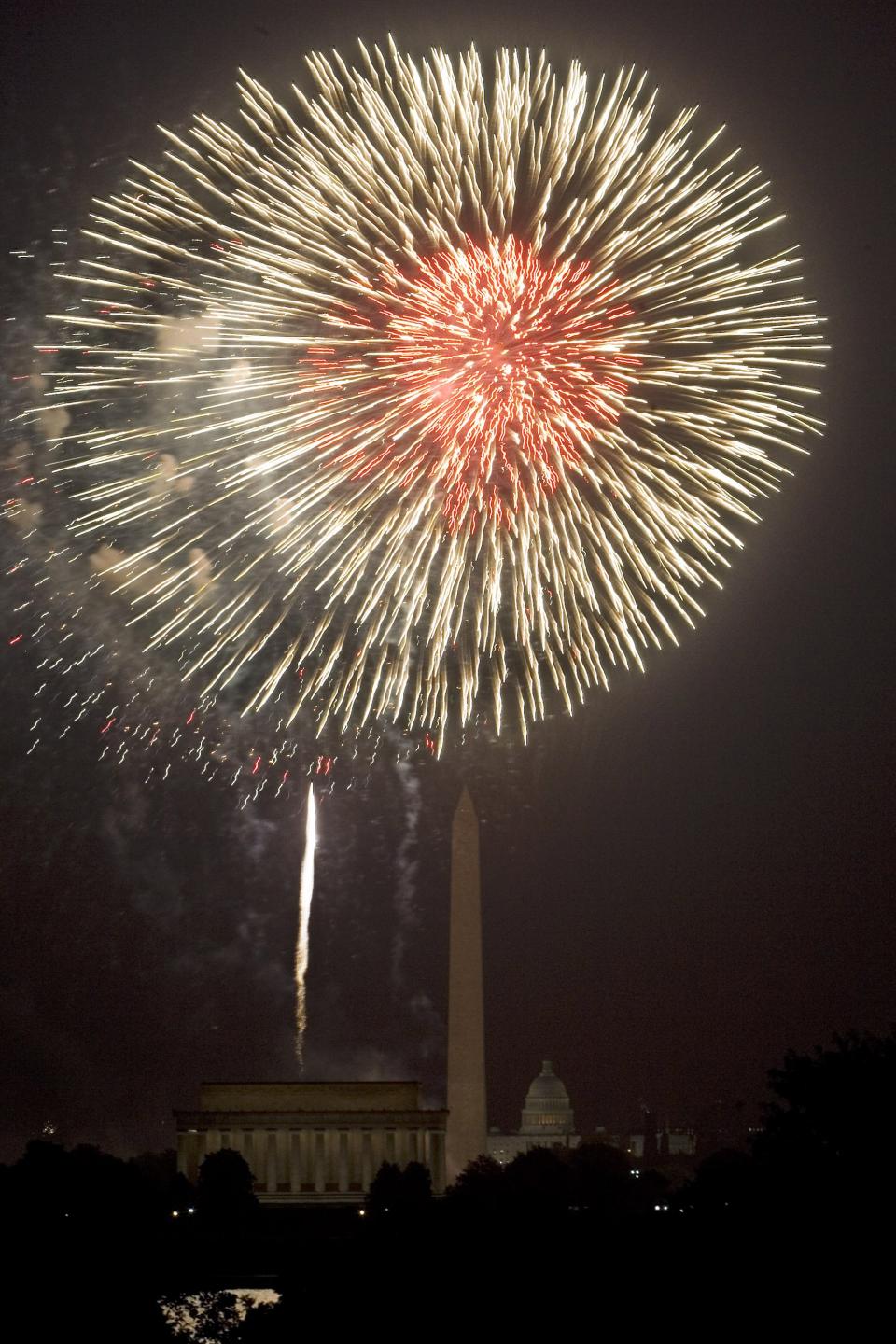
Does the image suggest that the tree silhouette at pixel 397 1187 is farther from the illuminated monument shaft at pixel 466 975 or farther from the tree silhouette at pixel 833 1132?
the tree silhouette at pixel 833 1132

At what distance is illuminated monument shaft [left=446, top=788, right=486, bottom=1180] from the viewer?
9050 centimetres

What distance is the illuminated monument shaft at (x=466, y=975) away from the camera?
90.5 m

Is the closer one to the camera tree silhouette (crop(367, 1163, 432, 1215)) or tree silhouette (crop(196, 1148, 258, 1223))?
tree silhouette (crop(196, 1148, 258, 1223))

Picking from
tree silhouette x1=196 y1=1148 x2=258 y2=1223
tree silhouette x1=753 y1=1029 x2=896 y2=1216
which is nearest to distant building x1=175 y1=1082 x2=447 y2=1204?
tree silhouette x1=196 y1=1148 x2=258 y2=1223

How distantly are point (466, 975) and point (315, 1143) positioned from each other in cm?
2575

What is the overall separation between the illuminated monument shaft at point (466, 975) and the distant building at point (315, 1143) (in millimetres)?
15285

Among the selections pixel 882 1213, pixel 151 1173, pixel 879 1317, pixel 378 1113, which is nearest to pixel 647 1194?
pixel 378 1113

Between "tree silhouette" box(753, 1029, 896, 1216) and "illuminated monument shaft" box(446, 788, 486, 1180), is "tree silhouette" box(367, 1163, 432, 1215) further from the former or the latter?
"tree silhouette" box(753, 1029, 896, 1216)

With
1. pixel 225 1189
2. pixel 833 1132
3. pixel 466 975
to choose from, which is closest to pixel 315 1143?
pixel 225 1189

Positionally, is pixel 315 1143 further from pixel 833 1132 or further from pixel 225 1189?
pixel 833 1132

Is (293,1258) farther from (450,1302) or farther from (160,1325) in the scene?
(450,1302)

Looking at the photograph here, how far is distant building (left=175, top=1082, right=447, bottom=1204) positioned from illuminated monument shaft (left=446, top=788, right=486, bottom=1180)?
15285 mm

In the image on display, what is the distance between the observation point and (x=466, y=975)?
9144 centimetres

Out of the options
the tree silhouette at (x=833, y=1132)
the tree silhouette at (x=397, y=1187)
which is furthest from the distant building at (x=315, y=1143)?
the tree silhouette at (x=833, y=1132)
